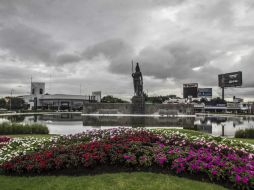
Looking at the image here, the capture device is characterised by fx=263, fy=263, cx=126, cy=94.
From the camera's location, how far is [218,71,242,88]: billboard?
98812mm

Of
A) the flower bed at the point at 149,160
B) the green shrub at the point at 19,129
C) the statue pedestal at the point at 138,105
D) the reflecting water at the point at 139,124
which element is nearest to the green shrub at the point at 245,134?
the reflecting water at the point at 139,124

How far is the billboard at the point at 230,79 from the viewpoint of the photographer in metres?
98.8

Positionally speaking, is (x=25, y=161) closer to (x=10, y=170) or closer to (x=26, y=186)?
(x=10, y=170)

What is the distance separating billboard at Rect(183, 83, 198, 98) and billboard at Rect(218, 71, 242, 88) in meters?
17.2

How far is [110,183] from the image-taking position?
7332 millimetres

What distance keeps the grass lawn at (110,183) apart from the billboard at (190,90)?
11767cm

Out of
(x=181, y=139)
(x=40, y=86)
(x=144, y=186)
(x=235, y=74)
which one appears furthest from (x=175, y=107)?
(x=40, y=86)

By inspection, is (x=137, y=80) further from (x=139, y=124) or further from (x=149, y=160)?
(x=149, y=160)

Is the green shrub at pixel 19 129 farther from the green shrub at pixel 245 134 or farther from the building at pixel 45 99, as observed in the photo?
the building at pixel 45 99

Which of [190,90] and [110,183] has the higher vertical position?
[190,90]

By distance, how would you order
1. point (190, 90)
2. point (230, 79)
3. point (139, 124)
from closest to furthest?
point (139, 124)
point (230, 79)
point (190, 90)

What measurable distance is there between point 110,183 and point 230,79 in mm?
103346

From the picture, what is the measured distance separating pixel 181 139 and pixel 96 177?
4954 mm

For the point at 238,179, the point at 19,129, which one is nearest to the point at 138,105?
the point at 19,129
